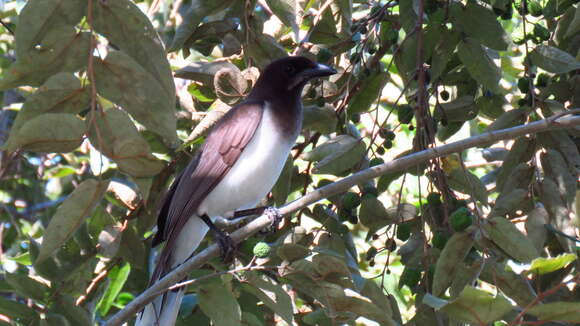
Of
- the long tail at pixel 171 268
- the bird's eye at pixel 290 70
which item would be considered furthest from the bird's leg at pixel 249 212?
the bird's eye at pixel 290 70

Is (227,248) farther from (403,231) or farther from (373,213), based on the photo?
(403,231)

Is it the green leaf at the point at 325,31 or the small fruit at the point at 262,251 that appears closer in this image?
the small fruit at the point at 262,251

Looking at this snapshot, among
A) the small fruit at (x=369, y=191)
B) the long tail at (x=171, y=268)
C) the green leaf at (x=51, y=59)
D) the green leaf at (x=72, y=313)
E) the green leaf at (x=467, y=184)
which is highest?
the green leaf at (x=51, y=59)

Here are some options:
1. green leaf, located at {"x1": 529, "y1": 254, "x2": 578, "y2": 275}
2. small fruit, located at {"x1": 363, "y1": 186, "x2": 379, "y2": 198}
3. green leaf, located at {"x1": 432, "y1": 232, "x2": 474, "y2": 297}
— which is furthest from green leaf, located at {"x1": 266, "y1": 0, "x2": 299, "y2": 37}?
green leaf, located at {"x1": 529, "y1": 254, "x2": 578, "y2": 275}

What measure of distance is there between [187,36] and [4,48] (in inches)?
175

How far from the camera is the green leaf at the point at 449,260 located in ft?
8.45

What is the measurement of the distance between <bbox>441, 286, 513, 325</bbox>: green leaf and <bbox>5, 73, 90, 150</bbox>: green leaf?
113 cm

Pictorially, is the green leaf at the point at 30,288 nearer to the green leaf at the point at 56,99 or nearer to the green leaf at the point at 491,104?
the green leaf at the point at 56,99

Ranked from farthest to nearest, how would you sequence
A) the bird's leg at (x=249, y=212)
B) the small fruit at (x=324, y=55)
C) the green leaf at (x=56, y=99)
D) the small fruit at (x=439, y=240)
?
the bird's leg at (x=249, y=212)
the small fruit at (x=324, y=55)
the small fruit at (x=439, y=240)
the green leaf at (x=56, y=99)

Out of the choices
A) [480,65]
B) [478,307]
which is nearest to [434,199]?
[480,65]

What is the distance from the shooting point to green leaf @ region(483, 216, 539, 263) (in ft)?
8.18

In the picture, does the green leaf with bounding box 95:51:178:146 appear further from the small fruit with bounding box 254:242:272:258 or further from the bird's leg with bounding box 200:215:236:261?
the bird's leg with bounding box 200:215:236:261

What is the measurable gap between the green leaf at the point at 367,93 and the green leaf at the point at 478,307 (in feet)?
5.32

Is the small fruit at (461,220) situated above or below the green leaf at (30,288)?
above
